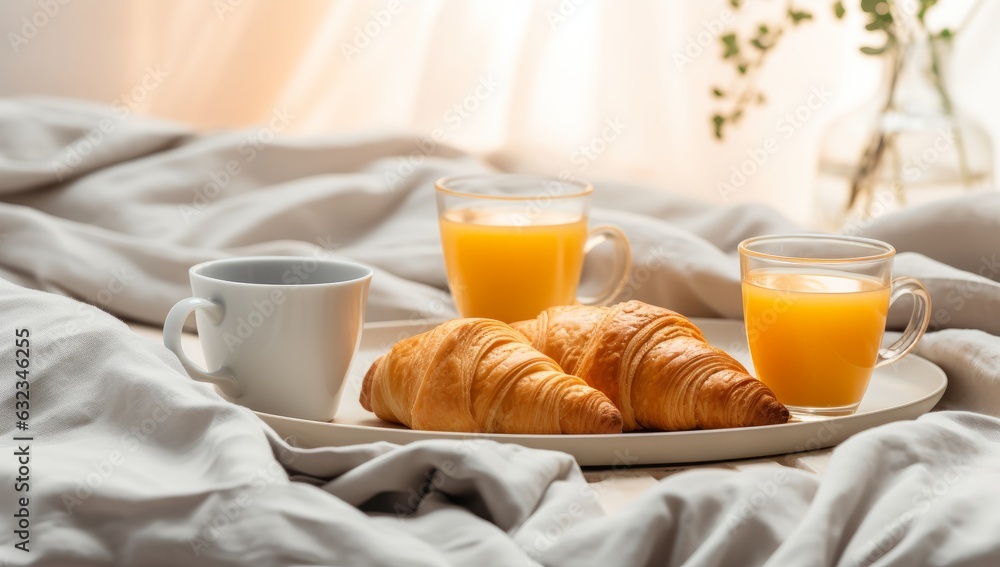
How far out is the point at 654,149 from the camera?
2510mm

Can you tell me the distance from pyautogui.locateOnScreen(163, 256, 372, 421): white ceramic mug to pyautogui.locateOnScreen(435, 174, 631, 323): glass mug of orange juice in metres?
0.29

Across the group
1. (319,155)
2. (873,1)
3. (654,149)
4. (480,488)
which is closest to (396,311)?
(319,155)

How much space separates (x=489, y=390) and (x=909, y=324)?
456 mm

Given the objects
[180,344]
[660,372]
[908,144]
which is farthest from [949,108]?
[180,344]

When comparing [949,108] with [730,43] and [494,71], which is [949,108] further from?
[494,71]

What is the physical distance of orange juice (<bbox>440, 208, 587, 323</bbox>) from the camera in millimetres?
1322

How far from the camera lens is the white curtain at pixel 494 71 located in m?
2.41

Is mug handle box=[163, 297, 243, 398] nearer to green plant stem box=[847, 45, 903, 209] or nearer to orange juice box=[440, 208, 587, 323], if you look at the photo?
orange juice box=[440, 208, 587, 323]

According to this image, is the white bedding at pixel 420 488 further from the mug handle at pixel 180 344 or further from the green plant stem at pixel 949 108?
the green plant stem at pixel 949 108

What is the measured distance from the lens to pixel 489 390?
96 centimetres

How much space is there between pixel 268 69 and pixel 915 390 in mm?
1782

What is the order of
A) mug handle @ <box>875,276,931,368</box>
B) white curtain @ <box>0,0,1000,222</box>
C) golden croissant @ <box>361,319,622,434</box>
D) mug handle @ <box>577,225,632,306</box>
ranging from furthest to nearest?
1. white curtain @ <box>0,0,1000,222</box>
2. mug handle @ <box>577,225,632,306</box>
3. mug handle @ <box>875,276,931,368</box>
4. golden croissant @ <box>361,319,622,434</box>

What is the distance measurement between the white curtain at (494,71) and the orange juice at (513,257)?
1.00 m

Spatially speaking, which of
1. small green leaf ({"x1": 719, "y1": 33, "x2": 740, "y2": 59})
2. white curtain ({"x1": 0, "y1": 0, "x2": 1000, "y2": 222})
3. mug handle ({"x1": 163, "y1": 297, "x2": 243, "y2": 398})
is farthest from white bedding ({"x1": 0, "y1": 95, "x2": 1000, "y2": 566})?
white curtain ({"x1": 0, "y1": 0, "x2": 1000, "y2": 222})
